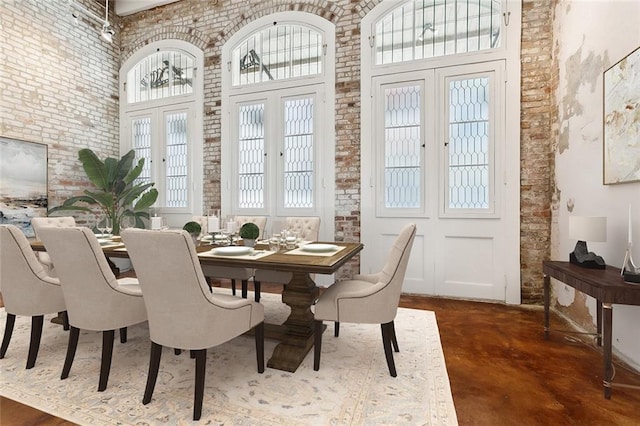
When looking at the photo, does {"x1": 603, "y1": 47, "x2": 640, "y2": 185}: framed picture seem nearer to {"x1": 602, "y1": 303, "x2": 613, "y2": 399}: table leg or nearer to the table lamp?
the table lamp

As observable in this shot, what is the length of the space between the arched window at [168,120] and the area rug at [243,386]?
3.09 metres

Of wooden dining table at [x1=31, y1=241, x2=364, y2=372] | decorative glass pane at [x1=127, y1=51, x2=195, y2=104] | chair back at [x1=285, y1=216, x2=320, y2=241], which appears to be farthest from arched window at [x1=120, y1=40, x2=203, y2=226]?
wooden dining table at [x1=31, y1=241, x2=364, y2=372]

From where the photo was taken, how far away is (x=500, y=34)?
378 cm

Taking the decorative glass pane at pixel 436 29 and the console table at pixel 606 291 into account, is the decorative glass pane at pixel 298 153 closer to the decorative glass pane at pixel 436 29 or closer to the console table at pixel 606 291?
the decorative glass pane at pixel 436 29

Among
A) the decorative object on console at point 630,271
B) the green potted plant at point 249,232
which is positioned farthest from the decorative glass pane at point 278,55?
the decorative object on console at point 630,271

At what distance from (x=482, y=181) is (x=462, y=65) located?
1462 millimetres

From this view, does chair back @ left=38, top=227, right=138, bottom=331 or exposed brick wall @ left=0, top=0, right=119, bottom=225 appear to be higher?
exposed brick wall @ left=0, top=0, right=119, bottom=225

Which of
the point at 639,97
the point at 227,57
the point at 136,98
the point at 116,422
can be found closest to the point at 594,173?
the point at 639,97

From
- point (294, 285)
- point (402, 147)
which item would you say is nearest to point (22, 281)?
point (294, 285)

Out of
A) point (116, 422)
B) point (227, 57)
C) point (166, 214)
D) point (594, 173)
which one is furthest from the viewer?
point (166, 214)

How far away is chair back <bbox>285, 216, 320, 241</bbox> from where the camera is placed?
11.9ft

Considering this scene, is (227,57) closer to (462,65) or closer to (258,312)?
(462,65)

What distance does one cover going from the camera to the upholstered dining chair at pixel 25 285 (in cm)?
217

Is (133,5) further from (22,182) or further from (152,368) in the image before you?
(152,368)
